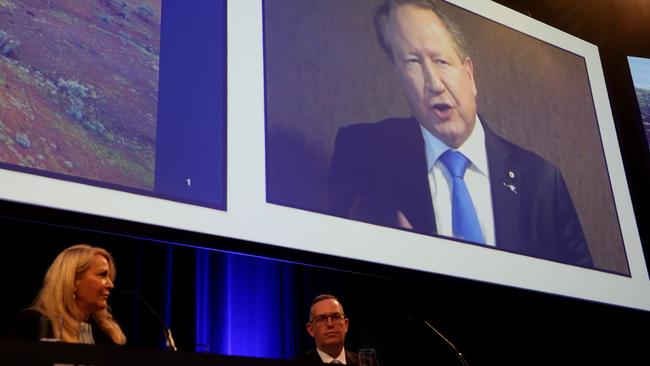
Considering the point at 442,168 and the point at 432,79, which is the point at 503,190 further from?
the point at 432,79

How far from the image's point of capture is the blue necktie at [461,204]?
2.94 metres

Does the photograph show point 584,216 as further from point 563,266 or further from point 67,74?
point 67,74

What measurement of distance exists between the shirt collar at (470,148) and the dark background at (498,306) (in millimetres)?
528

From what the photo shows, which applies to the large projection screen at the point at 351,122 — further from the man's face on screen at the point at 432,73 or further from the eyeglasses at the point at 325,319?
the eyeglasses at the point at 325,319

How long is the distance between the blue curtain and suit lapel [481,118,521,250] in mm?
1042

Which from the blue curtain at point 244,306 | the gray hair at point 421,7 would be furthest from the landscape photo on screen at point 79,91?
the blue curtain at point 244,306

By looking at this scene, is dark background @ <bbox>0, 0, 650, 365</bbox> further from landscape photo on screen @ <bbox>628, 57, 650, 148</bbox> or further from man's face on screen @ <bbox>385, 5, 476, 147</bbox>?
man's face on screen @ <bbox>385, 5, 476, 147</bbox>

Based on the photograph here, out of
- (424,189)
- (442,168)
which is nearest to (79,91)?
(424,189)

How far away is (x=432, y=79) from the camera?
10.4 feet

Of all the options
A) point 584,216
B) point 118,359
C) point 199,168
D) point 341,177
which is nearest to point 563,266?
point 584,216

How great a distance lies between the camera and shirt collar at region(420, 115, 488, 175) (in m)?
3.03

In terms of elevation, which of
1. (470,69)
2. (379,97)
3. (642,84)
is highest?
(642,84)

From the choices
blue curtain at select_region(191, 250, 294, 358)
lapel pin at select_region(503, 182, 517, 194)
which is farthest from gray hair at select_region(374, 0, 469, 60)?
blue curtain at select_region(191, 250, 294, 358)

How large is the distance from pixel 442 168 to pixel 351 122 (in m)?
0.41
